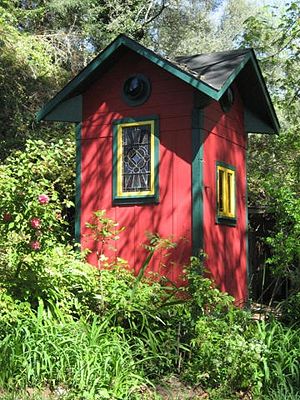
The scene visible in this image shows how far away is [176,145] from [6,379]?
4210mm

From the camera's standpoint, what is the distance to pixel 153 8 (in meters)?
24.9

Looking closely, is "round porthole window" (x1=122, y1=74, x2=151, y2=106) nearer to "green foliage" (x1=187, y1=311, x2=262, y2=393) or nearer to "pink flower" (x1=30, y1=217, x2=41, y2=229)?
"pink flower" (x1=30, y1=217, x2=41, y2=229)

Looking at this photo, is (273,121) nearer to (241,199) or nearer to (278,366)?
(241,199)

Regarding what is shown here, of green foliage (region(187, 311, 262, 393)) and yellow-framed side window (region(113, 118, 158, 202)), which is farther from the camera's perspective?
yellow-framed side window (region(113, 118, 158, 202))

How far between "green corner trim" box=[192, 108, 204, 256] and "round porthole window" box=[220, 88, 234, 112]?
36.8 inches

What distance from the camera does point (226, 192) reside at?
29.4 ft

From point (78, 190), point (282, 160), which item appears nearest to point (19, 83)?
point (78, 190)

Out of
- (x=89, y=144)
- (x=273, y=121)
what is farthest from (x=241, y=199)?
(x=89, y=144)

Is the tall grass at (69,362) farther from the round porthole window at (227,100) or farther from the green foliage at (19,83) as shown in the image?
the green foliage at (19,83)

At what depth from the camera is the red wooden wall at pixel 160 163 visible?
8078 mm

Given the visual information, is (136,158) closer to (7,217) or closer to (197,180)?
(197,180)

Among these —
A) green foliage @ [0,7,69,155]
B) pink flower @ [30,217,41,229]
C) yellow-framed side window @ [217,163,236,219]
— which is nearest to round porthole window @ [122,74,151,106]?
yellow-framed side window @ [217,163,236,219]

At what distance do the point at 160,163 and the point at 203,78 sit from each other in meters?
1.36

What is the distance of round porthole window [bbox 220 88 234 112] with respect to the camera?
29.3 feet
